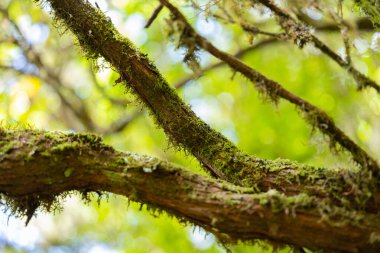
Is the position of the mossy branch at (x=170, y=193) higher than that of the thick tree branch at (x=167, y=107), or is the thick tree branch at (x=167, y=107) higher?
the thick tree branch at (x=167, y=107)

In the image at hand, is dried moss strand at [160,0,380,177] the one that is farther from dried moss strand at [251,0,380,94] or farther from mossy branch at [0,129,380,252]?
dried moss strand at [251,0,380,94]

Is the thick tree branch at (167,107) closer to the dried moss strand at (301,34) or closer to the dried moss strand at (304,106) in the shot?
the dried moss strand at (304,106)

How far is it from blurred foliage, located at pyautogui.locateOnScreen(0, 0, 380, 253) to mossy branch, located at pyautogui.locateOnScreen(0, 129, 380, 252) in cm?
308

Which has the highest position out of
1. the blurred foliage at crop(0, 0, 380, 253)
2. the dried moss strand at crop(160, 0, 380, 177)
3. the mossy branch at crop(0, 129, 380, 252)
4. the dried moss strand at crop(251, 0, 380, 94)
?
the blurred foliage at crop(0, 0, 380, 253)

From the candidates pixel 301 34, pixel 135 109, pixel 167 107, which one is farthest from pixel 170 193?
pixel 135 109

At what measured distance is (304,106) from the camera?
5.44 ft

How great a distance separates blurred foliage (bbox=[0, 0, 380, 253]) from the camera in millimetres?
5184

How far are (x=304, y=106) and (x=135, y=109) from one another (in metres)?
3.54

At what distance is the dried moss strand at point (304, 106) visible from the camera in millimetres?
1604

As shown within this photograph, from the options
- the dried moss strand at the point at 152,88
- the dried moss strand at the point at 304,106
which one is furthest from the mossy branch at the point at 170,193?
the dried moss strand at the point at 152,88

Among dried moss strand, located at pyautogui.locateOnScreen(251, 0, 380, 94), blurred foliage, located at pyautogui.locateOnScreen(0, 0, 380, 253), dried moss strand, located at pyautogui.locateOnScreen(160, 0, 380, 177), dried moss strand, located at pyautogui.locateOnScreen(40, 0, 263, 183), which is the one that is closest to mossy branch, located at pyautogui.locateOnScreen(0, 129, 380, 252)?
dried moss strand, located at pyautogui.locateOnScreen(160, 0, 380, 177)

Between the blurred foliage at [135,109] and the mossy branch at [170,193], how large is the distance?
308 centimetres

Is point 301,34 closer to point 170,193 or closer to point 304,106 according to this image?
point 304,106

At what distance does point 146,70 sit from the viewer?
1.99m
